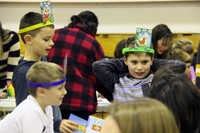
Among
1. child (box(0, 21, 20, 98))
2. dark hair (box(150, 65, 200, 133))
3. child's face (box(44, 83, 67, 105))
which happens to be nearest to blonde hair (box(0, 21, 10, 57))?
child (box(0, 21, 20, 98))

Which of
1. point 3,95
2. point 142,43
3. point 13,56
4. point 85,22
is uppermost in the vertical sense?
point 85,22

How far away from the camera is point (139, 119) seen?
2.89 feet

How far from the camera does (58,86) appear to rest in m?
2.04

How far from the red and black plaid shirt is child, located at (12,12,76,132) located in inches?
21.7

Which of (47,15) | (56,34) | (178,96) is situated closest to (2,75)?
(56,34)

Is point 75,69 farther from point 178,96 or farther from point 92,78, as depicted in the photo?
point 178,96

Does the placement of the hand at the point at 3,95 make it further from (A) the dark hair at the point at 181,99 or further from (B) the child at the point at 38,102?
(A) the dark hair at the point at 181,99

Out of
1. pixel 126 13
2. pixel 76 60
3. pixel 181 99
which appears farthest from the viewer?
pixel 126 13

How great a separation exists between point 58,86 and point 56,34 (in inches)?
37.7

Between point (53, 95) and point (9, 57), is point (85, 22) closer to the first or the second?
point (9, 57)

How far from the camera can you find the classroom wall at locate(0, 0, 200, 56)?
621 cm

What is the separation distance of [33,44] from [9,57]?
1154mm

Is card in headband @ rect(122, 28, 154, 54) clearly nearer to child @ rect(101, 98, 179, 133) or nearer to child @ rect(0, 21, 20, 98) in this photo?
child @ rect(0, 21, 20, 98)

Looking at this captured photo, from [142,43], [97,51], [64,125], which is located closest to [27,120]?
[64,125]
